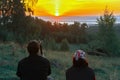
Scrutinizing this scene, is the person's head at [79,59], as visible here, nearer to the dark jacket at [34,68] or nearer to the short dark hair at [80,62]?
the short dark hair at [80,62]

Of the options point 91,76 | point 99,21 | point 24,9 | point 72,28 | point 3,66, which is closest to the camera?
point 91,76

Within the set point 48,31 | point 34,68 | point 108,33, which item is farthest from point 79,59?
point 48,31

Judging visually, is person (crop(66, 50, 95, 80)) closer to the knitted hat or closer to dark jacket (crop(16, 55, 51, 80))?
the knitted hat

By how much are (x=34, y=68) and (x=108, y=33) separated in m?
50.9

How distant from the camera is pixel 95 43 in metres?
60.1

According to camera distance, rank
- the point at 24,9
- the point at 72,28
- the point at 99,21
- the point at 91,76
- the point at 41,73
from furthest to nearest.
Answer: the point at 72,28, the point at 99,21, the point at 24,9, the point at 41,73, the point at 91,76

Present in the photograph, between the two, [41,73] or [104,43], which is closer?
[41,73]

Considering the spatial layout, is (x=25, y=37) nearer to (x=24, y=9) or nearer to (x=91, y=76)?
(x=24, y=9)

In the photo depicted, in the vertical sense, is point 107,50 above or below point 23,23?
below

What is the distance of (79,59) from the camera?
23.4 ft

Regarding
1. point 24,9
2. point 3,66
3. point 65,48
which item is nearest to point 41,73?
point 3,66

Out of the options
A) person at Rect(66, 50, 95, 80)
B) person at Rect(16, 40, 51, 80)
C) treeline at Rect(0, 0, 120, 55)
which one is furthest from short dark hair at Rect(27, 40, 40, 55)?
treeline at Rect(0, 0, 120, 55)

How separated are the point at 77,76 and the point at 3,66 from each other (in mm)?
10427

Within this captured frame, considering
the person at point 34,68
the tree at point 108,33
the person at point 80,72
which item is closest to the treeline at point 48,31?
the tree at point 108,33
